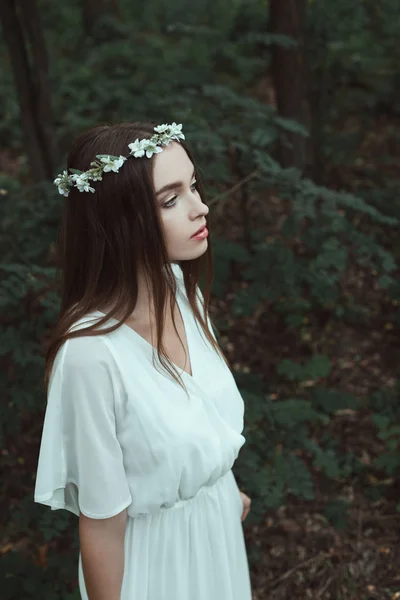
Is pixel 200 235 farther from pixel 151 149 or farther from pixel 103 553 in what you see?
pixel 103 553

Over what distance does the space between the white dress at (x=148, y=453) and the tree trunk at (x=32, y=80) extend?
243 cm

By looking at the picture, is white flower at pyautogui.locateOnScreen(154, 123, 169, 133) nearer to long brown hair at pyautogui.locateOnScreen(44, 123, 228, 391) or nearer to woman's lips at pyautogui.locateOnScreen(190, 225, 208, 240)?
long brown hair at pyautogui.locateOnScreen(44, 123, 228, 391)

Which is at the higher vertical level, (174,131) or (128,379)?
(174,131)

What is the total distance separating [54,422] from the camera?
1.44m

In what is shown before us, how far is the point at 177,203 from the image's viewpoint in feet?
4.83

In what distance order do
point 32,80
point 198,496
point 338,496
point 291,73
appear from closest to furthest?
point 198,496 → point 338,496 → point 32,80 → point 291,73

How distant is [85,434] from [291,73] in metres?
3.32

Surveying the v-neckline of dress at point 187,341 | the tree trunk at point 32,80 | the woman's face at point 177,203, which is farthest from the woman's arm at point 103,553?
the tree trunk at point 32,80

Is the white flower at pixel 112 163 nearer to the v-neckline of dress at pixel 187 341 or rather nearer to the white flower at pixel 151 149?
the white flower at pixel 151 149

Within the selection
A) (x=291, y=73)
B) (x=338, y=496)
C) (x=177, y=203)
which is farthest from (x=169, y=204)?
(x=291, y=73)

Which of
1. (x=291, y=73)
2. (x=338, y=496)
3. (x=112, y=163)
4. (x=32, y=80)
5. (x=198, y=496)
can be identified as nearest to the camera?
(x=112, y=163)

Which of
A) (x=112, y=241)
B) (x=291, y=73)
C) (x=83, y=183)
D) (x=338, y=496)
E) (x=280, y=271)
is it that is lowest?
(x=338, y=496)

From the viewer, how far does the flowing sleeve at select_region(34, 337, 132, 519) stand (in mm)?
1382

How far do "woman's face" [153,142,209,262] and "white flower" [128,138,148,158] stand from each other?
0.13ft
